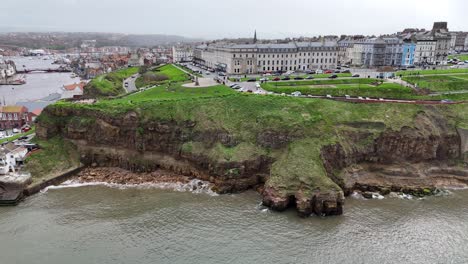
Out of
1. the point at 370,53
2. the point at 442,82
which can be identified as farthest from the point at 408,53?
the point at 442,82

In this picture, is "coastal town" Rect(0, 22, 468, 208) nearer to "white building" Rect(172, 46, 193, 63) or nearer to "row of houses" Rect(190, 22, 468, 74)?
"row of houses" Rect(190, 22, 468, 74)

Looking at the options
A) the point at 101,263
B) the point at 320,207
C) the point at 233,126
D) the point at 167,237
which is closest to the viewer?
the point at 101,263

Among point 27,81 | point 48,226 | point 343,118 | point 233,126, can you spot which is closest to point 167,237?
point 48,226

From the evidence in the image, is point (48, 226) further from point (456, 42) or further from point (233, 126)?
point (456, 42)

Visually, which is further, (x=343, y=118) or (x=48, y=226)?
(x=343, y=118)

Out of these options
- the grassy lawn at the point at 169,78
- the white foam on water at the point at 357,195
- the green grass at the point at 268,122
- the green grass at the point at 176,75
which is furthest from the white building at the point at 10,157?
the white foam on water at the point at 357,195
